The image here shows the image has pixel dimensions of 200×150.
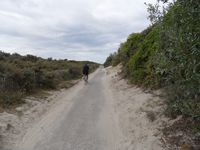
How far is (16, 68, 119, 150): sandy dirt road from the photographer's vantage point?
30.7ft

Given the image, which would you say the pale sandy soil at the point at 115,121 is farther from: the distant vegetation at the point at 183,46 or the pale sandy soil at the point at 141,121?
the distant vegetation at the point at 183,46

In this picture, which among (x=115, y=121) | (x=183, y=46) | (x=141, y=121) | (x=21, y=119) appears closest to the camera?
(x=183, y=46)

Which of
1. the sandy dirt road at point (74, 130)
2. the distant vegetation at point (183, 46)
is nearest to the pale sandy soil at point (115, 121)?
the sandy dirt road at point (74, 130)

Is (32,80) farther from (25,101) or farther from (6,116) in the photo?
(6,116)

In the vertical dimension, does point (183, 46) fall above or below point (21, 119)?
above

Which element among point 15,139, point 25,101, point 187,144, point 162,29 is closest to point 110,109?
point 25,101

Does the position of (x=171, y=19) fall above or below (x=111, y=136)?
above

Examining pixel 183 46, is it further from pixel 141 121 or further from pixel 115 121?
pixel 115 121

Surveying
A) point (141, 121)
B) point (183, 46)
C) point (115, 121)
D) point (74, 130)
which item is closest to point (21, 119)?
point (74, 130)

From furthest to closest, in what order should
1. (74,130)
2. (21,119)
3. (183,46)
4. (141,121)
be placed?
(21,119) → (141,121) → (74,130) → (183,46)

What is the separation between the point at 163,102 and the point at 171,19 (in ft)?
21.0

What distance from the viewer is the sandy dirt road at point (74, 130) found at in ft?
30.7

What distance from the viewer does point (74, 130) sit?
11.0 m

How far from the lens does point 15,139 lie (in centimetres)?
1000
